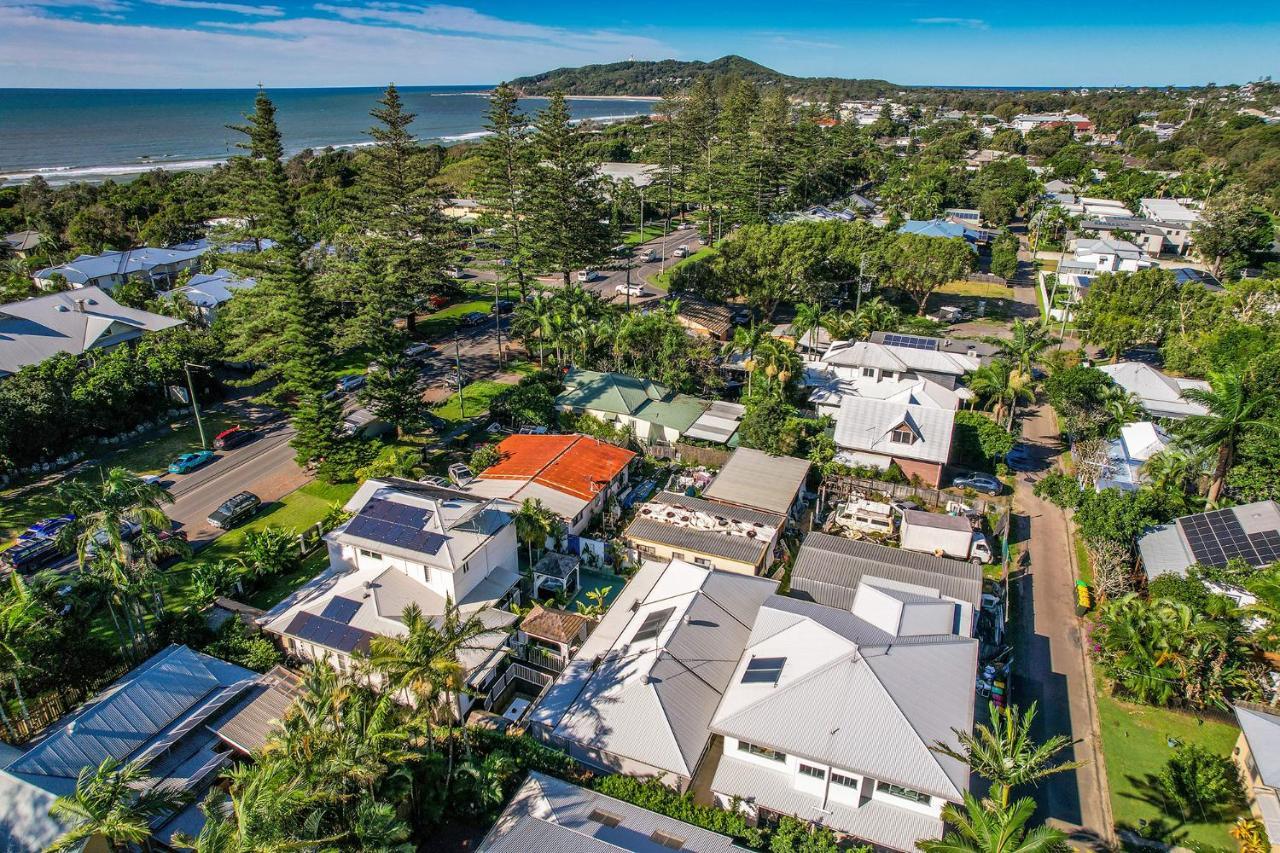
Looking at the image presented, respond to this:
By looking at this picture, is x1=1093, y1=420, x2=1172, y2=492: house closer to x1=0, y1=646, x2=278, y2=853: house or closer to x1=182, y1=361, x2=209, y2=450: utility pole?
x1=0, y1=646, x2=278, y2=853: house

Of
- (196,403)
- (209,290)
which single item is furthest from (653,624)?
(209,290)

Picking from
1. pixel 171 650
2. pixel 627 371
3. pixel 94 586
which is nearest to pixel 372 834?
pixel 171 650

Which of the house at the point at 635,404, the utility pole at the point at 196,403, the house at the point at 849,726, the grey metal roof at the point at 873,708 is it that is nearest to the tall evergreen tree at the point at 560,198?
the house at the point at 635,404

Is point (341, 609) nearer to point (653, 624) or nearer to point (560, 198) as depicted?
point (653, 624)

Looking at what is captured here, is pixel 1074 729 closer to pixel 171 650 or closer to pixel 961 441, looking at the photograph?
pixel 961 441

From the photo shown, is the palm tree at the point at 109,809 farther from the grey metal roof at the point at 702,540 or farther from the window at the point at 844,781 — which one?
the grey metal roof at the point at 702,540

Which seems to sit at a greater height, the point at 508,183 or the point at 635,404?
the point at 508,183

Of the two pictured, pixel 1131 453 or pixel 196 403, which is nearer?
pixel 1131 453

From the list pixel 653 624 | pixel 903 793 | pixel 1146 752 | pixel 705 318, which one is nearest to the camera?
pixel 903 793
